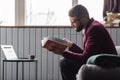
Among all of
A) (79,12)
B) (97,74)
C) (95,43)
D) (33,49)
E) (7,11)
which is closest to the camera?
(97,74)

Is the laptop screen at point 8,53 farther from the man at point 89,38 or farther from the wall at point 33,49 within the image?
the man at point 89,38

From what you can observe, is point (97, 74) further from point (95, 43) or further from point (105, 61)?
point (95, 43)

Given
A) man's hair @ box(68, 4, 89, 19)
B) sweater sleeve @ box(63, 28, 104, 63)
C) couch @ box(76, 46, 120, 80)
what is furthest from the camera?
man's hair @ box(68, 4, 89, 19)

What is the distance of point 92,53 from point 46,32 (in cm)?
182

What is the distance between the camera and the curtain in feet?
12.2

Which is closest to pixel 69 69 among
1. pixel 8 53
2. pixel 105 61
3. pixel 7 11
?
pixel 105 61

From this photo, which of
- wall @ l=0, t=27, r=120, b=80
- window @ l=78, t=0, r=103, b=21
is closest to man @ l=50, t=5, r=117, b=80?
wall @ l=0, t=27, r=120, b=80

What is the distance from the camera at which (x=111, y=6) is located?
3.74 m

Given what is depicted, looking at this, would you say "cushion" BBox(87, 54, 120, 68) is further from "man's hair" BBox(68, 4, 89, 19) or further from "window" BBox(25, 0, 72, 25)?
"window" BBox(25, 0, 72, 25)

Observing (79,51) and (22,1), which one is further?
(22,1)

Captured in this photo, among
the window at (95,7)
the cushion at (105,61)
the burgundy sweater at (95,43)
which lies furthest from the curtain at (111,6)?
the cushion at (105,61)

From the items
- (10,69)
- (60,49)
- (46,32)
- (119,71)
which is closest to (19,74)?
(10,69)

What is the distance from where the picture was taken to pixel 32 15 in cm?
405

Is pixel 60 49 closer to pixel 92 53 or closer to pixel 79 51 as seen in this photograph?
pixel 92 53
